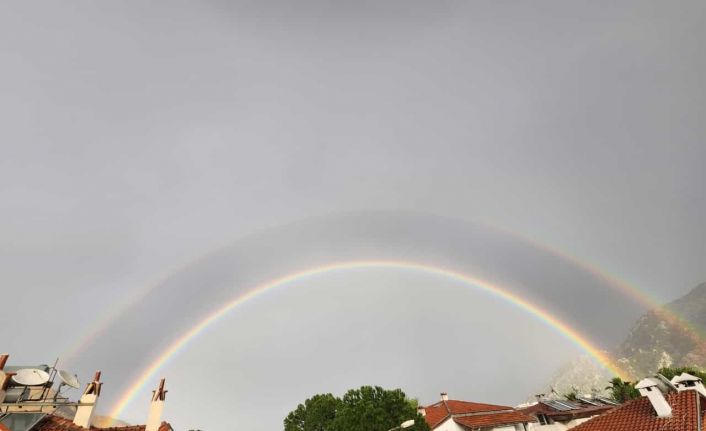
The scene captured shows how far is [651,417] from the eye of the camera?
76.4 ft

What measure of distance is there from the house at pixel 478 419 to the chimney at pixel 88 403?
4049cm

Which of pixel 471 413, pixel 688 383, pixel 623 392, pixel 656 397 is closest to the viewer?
pixel 656 397

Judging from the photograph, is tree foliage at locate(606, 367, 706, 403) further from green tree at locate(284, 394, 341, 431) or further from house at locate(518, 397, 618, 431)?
green tree at locate(284, 394, 341, 431)

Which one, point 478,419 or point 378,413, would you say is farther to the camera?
point 478,419

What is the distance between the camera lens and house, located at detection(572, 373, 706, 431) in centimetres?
2120

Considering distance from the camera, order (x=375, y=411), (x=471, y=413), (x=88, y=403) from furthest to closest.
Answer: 1. (x=471, y=413)
2. (x=375, y=411)
3. (x=88, y=403)

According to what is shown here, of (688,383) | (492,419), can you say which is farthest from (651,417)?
(492,419)

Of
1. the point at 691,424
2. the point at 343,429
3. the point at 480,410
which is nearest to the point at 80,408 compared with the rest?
the point at 343,429

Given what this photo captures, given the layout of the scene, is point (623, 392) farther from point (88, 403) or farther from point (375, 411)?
point (88, 403)

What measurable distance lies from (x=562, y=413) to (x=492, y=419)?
11.6 meters

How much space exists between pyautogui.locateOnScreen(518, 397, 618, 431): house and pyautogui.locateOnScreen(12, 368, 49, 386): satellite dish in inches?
2177

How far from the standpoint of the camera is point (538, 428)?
53.3 metres

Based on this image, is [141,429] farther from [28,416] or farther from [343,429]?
[343,429]

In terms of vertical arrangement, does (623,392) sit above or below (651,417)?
above
